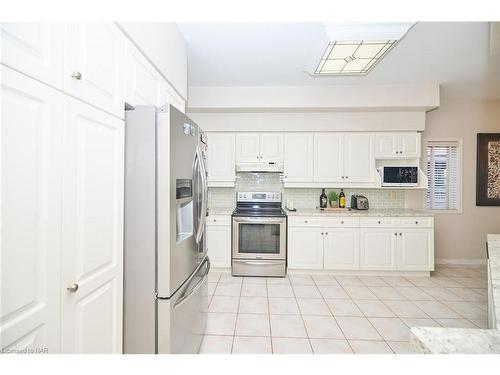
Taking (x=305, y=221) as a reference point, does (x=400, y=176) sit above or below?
above

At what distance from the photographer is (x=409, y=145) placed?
356cm

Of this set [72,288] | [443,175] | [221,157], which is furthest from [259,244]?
[443,175]

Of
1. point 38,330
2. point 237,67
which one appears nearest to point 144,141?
point 38,330

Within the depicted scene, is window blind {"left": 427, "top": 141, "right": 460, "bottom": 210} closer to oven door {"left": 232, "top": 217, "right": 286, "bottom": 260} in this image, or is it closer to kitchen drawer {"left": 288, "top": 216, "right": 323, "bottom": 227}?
kitchen drawer {"left": 288, "top": 216, "right": 323, "bottom": 227}

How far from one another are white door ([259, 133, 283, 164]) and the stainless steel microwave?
5.06 ft

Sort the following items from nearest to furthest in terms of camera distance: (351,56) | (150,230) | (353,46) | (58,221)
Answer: (58,221) < (150,230) < (353,46) < (351,56)

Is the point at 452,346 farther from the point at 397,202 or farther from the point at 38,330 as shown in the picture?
the point at 397,202

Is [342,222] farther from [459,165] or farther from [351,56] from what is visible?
[459,165]

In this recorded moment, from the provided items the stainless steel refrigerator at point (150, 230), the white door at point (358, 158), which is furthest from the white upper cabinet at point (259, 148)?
the stainless steel refrigerator at point (150, 230)

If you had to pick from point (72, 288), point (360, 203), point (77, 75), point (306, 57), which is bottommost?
point (72, 288)

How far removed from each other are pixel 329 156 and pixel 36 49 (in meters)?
3.45

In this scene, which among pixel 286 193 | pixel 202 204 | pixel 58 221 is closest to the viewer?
pixel 58 221

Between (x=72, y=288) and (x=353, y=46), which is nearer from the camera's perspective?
(x=72, y=288)

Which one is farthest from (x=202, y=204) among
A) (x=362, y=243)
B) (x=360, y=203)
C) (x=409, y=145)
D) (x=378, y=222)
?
(x=409, y=145)
